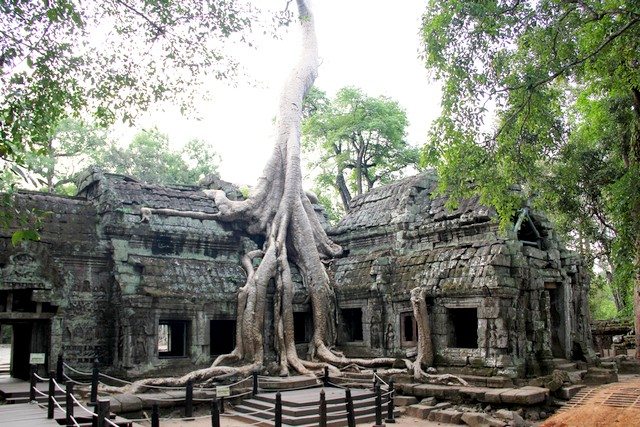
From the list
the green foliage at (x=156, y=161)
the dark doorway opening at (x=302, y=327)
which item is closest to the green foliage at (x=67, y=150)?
the green foliage at (x=156, y=161)

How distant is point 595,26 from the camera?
9.19 m

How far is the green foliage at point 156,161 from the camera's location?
29.0m

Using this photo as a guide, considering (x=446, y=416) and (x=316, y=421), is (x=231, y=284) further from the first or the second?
(x=446, y=416)

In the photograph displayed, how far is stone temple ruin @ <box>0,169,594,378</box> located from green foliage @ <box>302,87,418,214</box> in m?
10.0

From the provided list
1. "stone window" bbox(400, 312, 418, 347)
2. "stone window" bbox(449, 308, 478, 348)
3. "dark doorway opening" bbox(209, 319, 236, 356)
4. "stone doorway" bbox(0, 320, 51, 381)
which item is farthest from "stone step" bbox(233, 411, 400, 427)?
"dark doorway opening" bbox(209, 319, 236, 356)

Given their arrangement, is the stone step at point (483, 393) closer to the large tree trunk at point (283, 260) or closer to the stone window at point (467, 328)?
the large tree trunk at point (283, 260)

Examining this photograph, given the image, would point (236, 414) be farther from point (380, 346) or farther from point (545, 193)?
point (545, 193)

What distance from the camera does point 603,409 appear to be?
9.49m

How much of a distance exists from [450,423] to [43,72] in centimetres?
845

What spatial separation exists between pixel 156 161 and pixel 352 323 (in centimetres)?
1782

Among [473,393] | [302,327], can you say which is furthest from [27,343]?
[473,393]

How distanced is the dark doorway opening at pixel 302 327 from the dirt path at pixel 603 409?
6631mm

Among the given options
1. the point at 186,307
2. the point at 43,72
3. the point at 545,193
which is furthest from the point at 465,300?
the point at 43,72

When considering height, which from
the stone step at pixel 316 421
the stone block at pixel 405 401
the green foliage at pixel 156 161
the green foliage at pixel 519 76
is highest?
the green foliage at pixel 156 161
